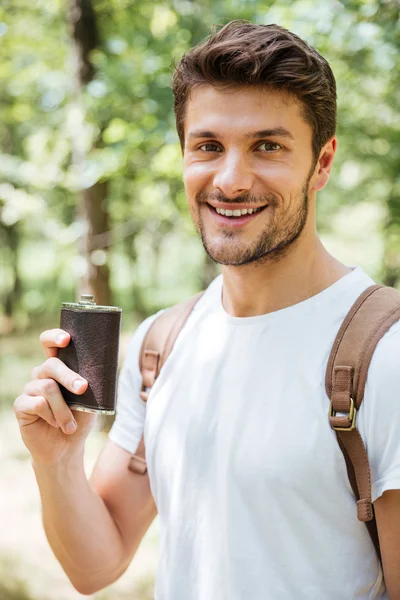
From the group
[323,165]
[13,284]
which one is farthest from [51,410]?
[13,284]

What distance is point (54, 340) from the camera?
173 centimetres

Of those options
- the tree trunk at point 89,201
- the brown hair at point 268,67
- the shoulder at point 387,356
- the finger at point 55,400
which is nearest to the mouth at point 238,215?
the brown hair at point 268,67

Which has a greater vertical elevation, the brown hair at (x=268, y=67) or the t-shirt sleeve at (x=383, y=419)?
the brown hair at (x=268, y=67)

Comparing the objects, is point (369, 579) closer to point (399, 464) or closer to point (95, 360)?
point (399, 464)

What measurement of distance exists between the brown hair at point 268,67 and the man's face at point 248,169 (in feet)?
0.10

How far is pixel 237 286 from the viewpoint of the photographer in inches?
75.6

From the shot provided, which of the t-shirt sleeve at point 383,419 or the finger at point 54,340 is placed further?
the finger at point 54,340

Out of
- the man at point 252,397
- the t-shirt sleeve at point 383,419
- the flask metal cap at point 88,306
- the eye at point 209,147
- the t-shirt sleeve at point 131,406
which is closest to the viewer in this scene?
the t-shirt sleeve at point 383,419

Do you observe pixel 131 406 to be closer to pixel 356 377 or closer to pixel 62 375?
pixel 62 375

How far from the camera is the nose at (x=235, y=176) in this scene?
175cm

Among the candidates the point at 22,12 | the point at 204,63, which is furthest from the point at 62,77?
the point at 204,63

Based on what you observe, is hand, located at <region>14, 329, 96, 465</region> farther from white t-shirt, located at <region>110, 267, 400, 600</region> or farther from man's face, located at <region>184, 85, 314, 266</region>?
man's face, located at <region>184, 85, 314, 266</region>

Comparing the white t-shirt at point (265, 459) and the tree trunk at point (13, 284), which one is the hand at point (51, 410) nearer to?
Answer: the white t-shirt at point (265, 459)

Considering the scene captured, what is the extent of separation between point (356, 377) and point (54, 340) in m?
0.78
